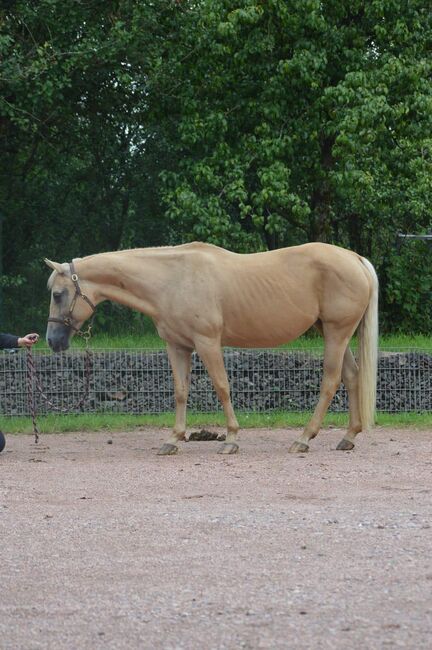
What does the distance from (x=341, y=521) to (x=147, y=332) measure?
9.37 metres

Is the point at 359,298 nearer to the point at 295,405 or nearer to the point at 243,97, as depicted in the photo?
the point at 295,405

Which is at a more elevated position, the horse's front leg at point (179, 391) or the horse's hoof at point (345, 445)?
the horse's front leg at point (179, 391)

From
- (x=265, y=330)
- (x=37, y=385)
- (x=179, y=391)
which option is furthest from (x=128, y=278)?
(x=37, y=385)

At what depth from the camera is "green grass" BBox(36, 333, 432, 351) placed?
14250 millimetres

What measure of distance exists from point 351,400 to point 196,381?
3040mm

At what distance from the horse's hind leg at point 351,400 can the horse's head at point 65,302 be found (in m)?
2.35

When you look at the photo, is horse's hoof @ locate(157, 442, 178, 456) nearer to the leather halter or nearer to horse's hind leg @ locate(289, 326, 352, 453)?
horse's hind leg @ locate(289, 326, 352, 453)

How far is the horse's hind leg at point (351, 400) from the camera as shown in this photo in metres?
10.8

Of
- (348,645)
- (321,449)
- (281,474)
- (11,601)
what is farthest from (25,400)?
(348,645)

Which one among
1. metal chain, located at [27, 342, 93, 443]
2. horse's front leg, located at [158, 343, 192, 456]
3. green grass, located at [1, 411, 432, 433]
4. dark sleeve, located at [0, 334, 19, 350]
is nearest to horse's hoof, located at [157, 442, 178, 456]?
horse's front leg, located at [158, 343, 192, 456]

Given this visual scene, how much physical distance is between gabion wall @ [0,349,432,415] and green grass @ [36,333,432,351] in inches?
16.2

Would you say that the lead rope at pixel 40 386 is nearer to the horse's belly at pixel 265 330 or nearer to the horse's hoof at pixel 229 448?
the horse's belly at pixel 265 330

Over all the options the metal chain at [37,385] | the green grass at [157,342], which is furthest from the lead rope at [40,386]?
the green grass at [157,342]

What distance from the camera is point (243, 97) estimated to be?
53.5 ft
